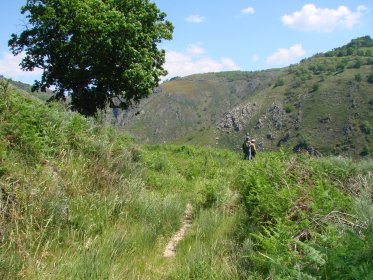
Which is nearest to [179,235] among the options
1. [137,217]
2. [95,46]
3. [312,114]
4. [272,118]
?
[137,217]

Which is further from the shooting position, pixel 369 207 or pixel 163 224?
pixel 163 224

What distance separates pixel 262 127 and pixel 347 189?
130095 mm

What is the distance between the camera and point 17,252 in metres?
4.02

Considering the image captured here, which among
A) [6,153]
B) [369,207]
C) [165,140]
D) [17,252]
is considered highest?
[6,153]

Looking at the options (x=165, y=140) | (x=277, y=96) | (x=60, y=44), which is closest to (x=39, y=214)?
(x=60, y=44)

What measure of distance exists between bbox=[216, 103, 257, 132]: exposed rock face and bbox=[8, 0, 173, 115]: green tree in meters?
127

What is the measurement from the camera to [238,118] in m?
153

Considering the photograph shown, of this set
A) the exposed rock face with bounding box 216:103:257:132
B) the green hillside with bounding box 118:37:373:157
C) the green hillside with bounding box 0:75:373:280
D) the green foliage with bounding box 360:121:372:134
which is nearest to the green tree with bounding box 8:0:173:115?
the green hillside with bounding box 0:75:373:280

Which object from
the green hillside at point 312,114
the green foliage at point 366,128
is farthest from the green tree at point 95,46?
the green foliage at point 366,128

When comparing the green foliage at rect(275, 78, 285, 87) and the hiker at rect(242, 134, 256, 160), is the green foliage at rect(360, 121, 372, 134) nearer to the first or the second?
the green foliage at rect(275, 78, 285, 87)

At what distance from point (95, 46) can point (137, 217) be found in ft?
49.9

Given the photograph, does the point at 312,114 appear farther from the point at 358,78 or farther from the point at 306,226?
the point at 306,226

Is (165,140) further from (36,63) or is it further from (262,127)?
(36,63)

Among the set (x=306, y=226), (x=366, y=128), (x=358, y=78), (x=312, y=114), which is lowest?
(x=366, y=128)
